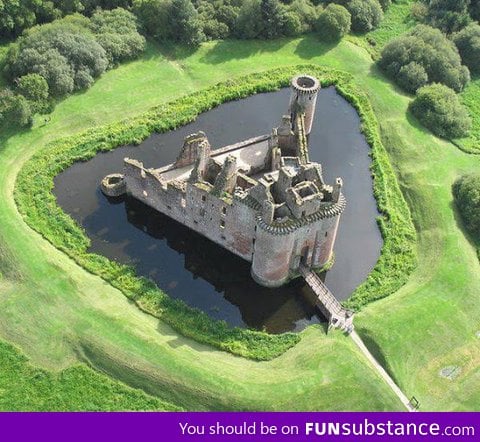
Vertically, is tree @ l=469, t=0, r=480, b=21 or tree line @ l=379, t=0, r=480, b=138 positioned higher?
tree @ l=469, t=0, r=480, b=21

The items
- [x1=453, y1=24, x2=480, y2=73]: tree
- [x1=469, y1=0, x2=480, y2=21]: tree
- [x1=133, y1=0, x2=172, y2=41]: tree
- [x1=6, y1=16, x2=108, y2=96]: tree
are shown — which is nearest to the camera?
[x1=6, y1=16, x2=108, y2=96]: tree

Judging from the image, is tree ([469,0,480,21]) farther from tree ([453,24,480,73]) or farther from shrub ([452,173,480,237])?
shrub ([452,173,480,237])

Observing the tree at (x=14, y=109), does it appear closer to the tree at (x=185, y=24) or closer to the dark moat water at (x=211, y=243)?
the dark moat water at (x=211, y=243)

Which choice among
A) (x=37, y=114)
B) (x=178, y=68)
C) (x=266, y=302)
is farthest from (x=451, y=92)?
(x=37, y=114)

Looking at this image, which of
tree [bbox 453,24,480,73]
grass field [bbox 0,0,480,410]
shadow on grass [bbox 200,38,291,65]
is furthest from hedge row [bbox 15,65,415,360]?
tree [bbox 453,24,480,73]

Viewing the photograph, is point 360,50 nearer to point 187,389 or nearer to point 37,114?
point 37,114

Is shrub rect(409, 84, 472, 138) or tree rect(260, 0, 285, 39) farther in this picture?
tree rect(260, 0, 285, 39)
